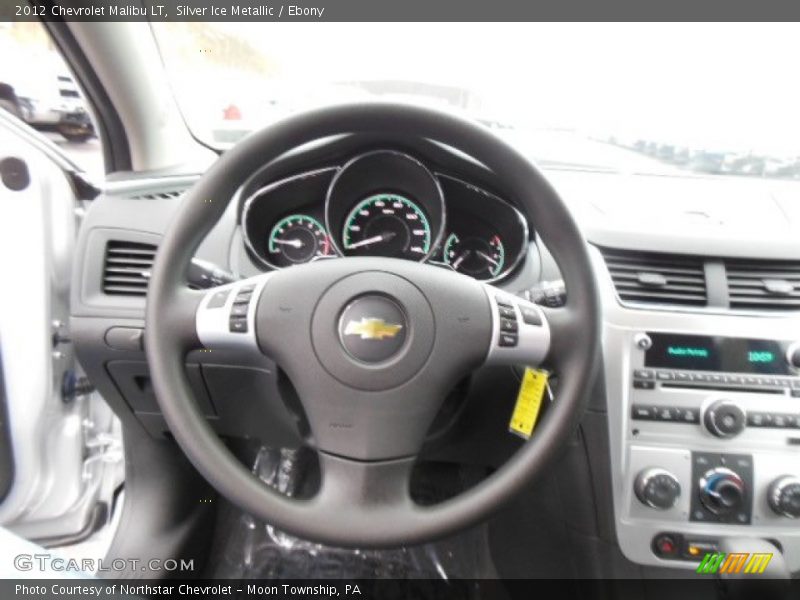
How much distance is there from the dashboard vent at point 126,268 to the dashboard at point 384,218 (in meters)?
0.27

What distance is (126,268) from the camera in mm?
1514

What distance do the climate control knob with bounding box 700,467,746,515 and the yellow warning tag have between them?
0.56 m

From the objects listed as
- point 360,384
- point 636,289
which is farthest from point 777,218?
point 360,384

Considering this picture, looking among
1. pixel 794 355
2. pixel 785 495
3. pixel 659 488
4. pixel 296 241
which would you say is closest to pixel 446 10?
pixel 296 241

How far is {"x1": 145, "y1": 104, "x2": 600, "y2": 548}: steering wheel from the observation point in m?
1.07

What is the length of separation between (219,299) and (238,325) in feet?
0.20

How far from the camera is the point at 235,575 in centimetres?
189

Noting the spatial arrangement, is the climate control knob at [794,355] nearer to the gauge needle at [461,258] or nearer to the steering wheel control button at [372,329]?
the gauge needle at [461,258]

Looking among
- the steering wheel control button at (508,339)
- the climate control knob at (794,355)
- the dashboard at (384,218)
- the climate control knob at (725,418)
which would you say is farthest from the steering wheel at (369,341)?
the climate control knob at (794,355)

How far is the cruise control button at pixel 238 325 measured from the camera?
3.66 feet

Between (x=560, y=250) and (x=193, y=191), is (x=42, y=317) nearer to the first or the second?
(x=193, y=191)

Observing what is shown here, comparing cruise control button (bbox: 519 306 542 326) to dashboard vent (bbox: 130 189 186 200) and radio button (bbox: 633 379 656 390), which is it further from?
dashboard vent (bbox: 130 189 186 200)

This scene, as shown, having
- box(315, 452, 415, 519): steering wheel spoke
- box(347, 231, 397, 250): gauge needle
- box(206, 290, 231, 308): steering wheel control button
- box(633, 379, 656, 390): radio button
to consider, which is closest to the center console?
box(633, 379, 656, 390): radio button

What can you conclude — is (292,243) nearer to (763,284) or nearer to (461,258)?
(461,258)
